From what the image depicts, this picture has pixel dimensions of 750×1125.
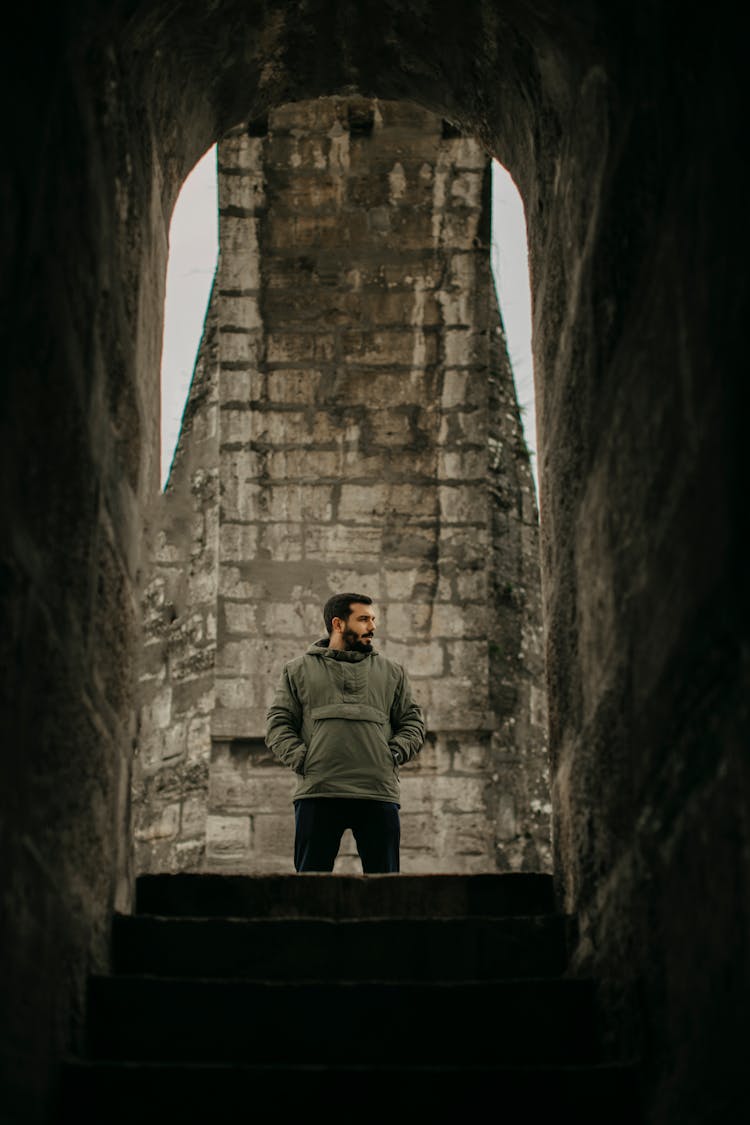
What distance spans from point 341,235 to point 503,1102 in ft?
19.8

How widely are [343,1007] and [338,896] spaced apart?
554mm

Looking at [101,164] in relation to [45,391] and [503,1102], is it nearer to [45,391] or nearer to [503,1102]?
[45,391]

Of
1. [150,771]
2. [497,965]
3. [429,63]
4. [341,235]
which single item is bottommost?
[497,965]

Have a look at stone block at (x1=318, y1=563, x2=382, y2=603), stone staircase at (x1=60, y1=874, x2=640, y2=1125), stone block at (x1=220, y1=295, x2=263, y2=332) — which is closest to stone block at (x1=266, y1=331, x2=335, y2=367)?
stone block at (x1=220, y1=295, x2=263, y2=332)

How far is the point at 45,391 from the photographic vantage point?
2363 mm

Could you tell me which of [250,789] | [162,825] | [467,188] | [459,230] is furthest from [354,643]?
[467,188]

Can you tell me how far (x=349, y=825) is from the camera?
4.62 m

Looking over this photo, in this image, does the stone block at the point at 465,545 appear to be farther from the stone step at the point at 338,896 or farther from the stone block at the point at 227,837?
the stone step at the point at 338,896

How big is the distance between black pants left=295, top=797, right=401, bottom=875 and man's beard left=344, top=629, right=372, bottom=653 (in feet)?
1.77

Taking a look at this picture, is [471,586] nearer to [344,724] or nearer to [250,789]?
[250,789]

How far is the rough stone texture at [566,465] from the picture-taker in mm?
2068

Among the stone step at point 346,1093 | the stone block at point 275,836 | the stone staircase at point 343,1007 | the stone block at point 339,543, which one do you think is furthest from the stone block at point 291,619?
the stone step at point 346,1093

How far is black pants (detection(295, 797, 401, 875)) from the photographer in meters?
4.51

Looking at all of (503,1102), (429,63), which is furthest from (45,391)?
(429,63)
